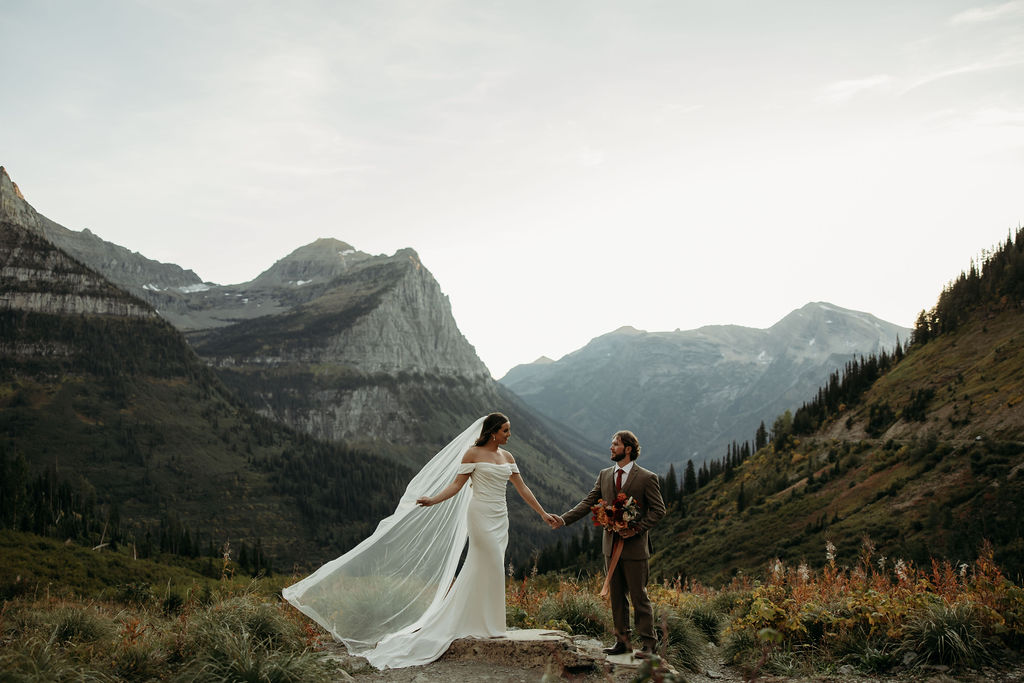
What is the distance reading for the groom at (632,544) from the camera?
8031mm

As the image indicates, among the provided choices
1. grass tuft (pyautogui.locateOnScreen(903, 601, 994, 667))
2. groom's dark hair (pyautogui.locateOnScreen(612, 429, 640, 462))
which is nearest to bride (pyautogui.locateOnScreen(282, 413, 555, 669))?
groom's dark hair (pyautogui.locateOnScreen(612, 429, 640, 462))

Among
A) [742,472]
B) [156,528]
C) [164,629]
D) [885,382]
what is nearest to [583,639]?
[164,629]

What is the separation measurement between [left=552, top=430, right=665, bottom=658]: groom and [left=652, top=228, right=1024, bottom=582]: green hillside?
17.3m

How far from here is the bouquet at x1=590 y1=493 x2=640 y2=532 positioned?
26.3 feet

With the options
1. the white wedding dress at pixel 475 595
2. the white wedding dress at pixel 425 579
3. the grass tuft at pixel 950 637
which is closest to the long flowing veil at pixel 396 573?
the white wedding dress at pixel 425 579

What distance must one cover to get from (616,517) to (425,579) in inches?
125

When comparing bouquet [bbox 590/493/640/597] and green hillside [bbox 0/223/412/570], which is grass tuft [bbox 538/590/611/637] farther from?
green hillside [bbox 0/223/412/570]

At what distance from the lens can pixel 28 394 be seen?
16000cm

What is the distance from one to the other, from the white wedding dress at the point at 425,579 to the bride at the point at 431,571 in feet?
0.04

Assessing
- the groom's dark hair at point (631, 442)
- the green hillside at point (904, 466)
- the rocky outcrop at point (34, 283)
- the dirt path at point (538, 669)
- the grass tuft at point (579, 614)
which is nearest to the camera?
the dirt path at point (538, 669)

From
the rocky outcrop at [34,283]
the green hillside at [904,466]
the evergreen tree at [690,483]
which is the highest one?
the rocky outcrop at [34,283]

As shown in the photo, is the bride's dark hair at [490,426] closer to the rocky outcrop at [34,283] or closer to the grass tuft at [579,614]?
the grass tuft at [579,614]

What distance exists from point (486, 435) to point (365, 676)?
321 centimetres

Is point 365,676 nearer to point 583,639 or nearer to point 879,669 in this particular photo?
point 583,639
